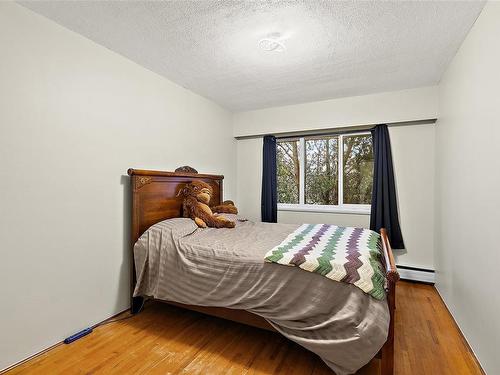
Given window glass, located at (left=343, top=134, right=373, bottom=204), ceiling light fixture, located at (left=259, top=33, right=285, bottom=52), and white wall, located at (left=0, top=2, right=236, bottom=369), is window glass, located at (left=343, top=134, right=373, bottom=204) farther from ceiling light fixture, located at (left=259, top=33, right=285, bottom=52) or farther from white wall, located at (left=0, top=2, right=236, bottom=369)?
white wall, located at (left=0, top=2, right=236, bottom=369)

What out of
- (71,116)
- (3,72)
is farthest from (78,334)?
(3,72)

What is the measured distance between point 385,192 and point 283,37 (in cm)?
223

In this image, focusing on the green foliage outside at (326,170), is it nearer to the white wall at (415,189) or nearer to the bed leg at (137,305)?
the white wall at (415,189)

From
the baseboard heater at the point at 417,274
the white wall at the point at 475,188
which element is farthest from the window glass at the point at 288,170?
the white wall at the point at 475,188

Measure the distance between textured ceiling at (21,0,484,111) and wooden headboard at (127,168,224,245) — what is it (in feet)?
3.59

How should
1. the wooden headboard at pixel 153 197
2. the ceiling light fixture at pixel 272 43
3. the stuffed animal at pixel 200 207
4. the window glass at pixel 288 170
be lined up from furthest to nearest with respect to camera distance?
the window glass at pixel 288 170 < the stuffed animal at pixel 200 207 < the wooden headboard at pixel 153 197 < the ceiling light fixture at pixel 272 43

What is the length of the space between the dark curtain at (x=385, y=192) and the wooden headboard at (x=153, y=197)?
7.65 feet

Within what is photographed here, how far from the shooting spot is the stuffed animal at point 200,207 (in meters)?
2.62

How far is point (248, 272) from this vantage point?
1.76 meters

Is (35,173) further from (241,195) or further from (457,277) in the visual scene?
(457,277)

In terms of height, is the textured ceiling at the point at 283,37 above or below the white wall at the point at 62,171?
above

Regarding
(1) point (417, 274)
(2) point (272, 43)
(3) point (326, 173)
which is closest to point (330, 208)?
(3) point (326, 173)

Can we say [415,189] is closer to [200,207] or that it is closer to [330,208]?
[330,208]

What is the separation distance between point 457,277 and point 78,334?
3.12 meters
